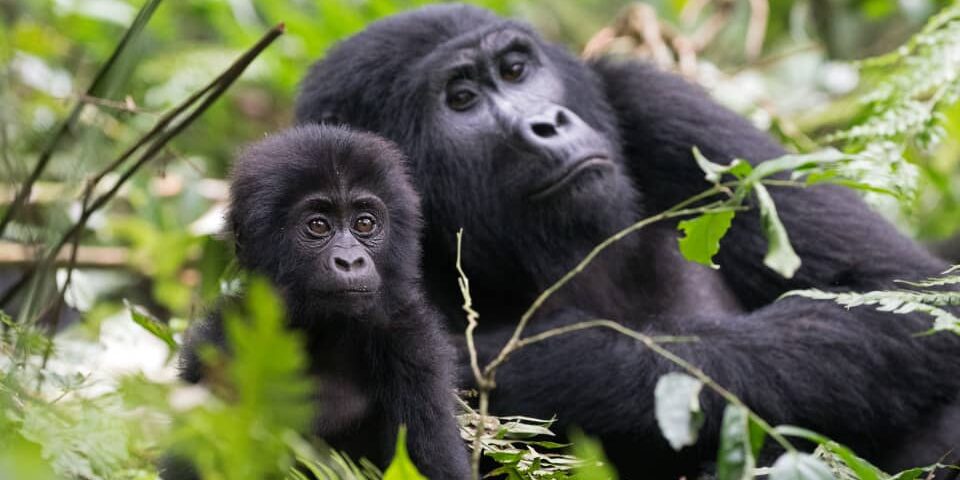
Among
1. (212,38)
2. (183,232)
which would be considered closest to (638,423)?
(183,232)

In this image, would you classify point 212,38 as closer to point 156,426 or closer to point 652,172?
point 652,172

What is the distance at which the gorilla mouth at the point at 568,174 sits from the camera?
333 centimetres

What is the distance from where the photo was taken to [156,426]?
5.78 feet

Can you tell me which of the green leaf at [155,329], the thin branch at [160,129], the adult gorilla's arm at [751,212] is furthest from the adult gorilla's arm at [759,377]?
the thin branch at [160,129]

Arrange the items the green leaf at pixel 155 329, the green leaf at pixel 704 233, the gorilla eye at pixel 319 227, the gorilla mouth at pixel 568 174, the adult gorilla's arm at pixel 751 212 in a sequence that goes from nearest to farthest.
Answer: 1. the green leaf at pixel 704 233
2. the gorilla eye at pixel 319 227
3. the green leaf at pixel 155 329
4. the gorilla mouth at pixel 568 174
5. the adult gorilla's arm at pixel 751 212

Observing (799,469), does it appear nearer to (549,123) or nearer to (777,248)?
(777,248)

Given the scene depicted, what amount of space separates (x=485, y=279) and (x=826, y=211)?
1.08 m

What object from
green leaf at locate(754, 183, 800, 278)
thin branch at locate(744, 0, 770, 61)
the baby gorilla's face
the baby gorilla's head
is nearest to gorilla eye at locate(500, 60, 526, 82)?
the baby gorilla's head

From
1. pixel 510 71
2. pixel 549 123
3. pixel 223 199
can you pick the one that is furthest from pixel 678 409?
pixel 223 199

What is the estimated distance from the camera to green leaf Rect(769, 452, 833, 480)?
166 centimetres

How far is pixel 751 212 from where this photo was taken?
12.0 feet

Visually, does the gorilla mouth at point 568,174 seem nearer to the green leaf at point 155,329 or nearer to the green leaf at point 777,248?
the green leaf at point 155,329

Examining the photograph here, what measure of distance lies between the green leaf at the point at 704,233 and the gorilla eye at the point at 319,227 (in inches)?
31.2

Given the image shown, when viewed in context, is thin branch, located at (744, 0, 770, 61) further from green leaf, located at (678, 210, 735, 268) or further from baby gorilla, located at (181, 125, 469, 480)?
green leaf, located at (678, 210, 735, 268)
